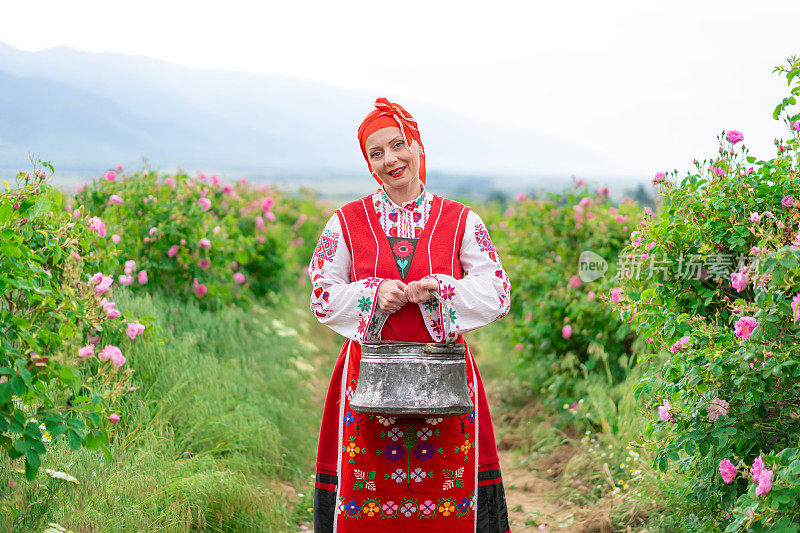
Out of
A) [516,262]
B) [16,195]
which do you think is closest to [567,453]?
[516,262]

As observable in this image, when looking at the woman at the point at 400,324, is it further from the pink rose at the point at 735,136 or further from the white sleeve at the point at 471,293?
the pink rose at the point at 735,136

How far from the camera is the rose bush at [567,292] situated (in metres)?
4.73

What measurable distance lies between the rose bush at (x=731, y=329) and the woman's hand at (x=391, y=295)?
34.6 inches

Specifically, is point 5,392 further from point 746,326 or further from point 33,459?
point 746,326

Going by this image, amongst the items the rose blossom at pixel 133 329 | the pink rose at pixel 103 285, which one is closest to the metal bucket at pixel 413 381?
the pink rose at pixel 103 285

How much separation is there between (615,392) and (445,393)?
2.50 meters

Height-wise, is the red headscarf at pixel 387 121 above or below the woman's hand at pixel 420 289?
above

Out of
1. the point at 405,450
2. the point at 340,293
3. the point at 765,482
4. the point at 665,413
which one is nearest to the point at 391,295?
the point at 340,293

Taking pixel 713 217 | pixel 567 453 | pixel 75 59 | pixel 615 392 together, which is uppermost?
pixel 75 59

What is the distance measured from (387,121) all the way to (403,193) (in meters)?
0.26

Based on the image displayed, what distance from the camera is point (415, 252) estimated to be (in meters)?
2.49

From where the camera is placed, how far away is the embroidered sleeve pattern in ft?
7.80

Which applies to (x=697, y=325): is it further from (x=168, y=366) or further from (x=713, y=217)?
(x=168, y=366)

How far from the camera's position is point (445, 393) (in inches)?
85.4
